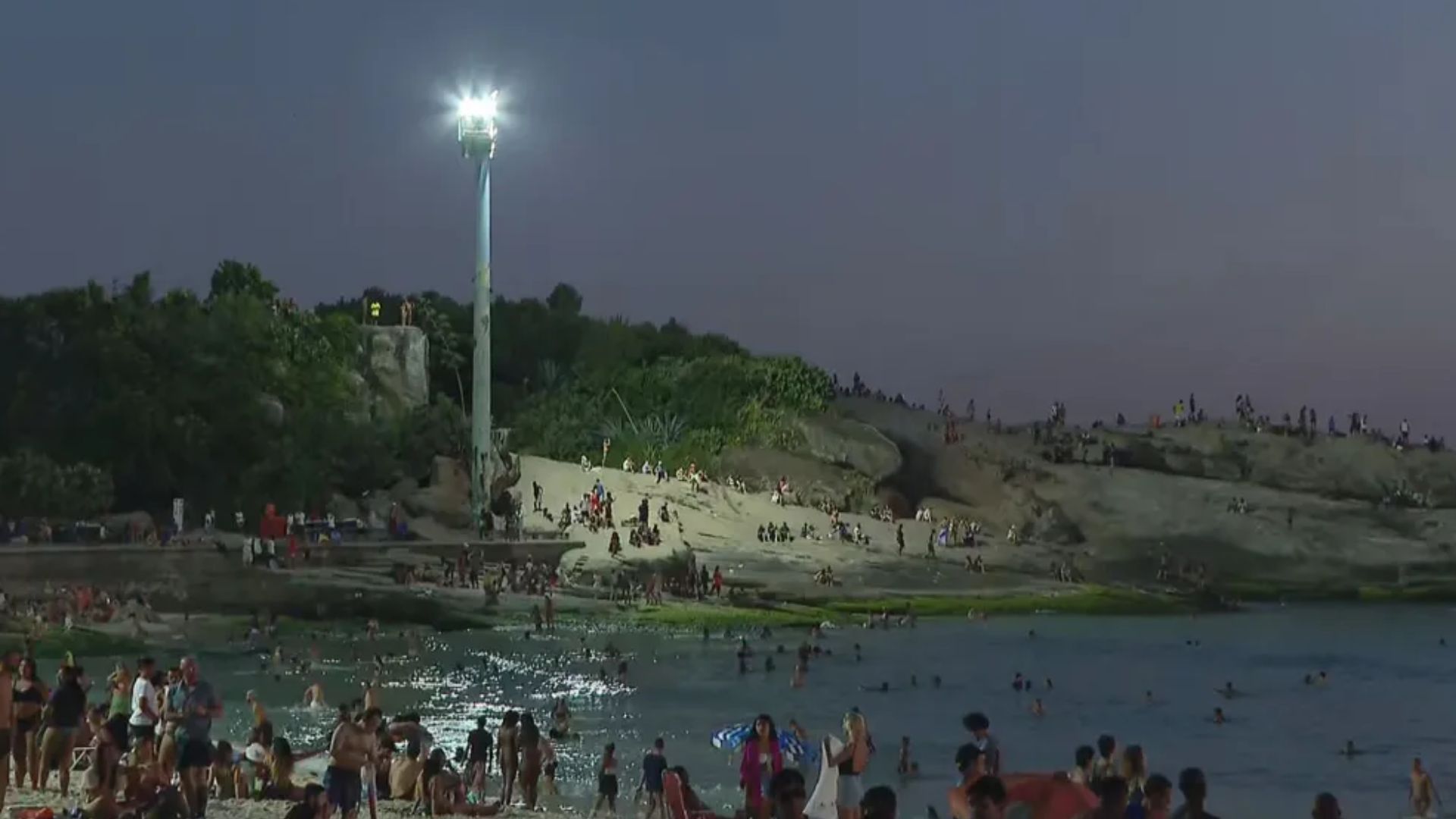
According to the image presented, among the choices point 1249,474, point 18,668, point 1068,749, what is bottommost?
point 1068,749

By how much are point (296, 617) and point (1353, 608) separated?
36019mm

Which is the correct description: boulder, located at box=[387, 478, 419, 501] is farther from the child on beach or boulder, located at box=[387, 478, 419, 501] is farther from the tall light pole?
the child on beach

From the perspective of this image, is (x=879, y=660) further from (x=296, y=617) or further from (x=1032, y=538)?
(x=1032, y=538)

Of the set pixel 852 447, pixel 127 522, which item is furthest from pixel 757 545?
pixel 127 522

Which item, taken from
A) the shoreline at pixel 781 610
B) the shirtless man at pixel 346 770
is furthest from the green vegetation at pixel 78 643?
the shirtless man at pixel 346 770

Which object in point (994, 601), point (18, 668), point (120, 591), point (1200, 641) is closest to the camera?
point (18, 668)

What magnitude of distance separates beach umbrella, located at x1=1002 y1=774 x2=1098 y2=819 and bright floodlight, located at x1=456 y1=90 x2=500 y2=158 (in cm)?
3915

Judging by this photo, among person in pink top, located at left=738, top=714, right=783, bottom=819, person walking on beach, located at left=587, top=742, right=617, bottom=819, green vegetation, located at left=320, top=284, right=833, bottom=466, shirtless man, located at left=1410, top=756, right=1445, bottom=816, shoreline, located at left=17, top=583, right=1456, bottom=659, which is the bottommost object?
shirtless man, located at left=1410, top=756, right=1445, bottom=816

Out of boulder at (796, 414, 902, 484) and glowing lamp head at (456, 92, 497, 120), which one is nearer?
glowing lamp head at (456, 92, 497, 120)

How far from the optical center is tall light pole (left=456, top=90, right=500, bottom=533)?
1784 inches

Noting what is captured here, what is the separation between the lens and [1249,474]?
216 ft

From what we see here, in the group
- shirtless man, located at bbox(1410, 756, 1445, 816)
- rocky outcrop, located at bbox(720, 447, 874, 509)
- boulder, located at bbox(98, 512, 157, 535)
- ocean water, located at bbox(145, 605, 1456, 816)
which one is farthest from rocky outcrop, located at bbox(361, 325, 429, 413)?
shirtless man, located at bbox(1410, 756, 1445, 816)

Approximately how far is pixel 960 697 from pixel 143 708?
746 inches

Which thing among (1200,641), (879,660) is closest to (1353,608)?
(1200,641)
